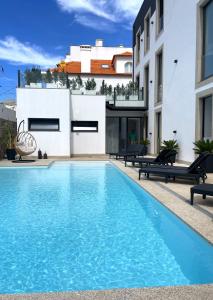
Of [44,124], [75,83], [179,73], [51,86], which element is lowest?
[44,124]

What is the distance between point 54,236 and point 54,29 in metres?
24.8

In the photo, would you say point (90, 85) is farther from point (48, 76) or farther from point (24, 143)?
point (24, 143)

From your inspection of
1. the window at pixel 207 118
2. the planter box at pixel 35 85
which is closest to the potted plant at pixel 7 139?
the planter box at pixel 35 85

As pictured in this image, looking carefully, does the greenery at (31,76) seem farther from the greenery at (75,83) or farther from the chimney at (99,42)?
the chimney at (99,42)

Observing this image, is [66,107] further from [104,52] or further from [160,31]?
[104,52]

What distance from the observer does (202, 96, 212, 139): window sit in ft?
43.0

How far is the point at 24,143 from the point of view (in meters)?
17.3

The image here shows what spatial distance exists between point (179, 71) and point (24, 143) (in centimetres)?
939

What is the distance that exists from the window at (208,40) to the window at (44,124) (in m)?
9.15

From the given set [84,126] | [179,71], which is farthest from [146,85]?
[179,71]


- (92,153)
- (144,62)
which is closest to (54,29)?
(144,62)

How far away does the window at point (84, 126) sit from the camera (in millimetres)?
19891

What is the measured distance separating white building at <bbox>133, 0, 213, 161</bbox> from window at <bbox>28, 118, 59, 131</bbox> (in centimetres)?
663

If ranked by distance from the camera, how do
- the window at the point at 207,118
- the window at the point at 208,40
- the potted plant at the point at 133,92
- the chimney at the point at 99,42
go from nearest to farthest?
the window at the point at 208,40, the window at the point at 207,118, the potted plant at the point at 133,92, the chimney at the point at 99,42
